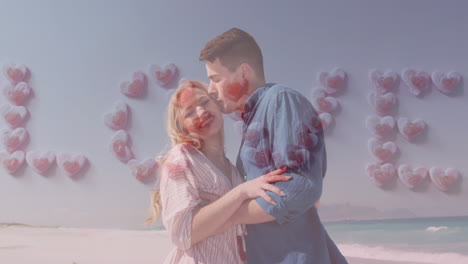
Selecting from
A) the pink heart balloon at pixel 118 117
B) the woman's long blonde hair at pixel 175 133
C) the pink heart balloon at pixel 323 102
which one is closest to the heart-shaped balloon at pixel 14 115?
the pink heart balloon at pixel 118 117

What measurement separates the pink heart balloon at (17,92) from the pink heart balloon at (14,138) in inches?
7.3

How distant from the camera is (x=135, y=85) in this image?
3.09 metres

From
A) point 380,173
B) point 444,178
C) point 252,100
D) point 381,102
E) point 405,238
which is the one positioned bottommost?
point 405,238

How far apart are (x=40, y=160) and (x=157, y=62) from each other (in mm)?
962

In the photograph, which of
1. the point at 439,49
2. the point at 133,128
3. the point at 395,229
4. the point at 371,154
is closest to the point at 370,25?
the point at 439,49

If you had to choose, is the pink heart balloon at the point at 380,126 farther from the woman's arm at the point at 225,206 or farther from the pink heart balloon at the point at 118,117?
the woman's arm at the point at 225,206

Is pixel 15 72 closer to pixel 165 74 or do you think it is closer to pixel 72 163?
pixel 72 163

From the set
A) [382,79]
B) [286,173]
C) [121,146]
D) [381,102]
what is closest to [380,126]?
[381,102]

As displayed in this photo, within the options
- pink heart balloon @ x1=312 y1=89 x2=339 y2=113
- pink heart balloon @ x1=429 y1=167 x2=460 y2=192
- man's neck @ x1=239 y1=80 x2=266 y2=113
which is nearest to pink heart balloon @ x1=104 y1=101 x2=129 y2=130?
pink heart balloon @ x1=312 y1=89 x2=339 y2=113

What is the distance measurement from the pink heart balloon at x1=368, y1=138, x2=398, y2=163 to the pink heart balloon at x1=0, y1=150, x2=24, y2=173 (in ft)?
7.36

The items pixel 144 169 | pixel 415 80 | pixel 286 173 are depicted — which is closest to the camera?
pixel 286 173

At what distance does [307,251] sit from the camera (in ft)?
4.08

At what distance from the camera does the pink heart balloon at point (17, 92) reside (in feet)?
10.4

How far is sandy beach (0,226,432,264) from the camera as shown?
9.98 ft
